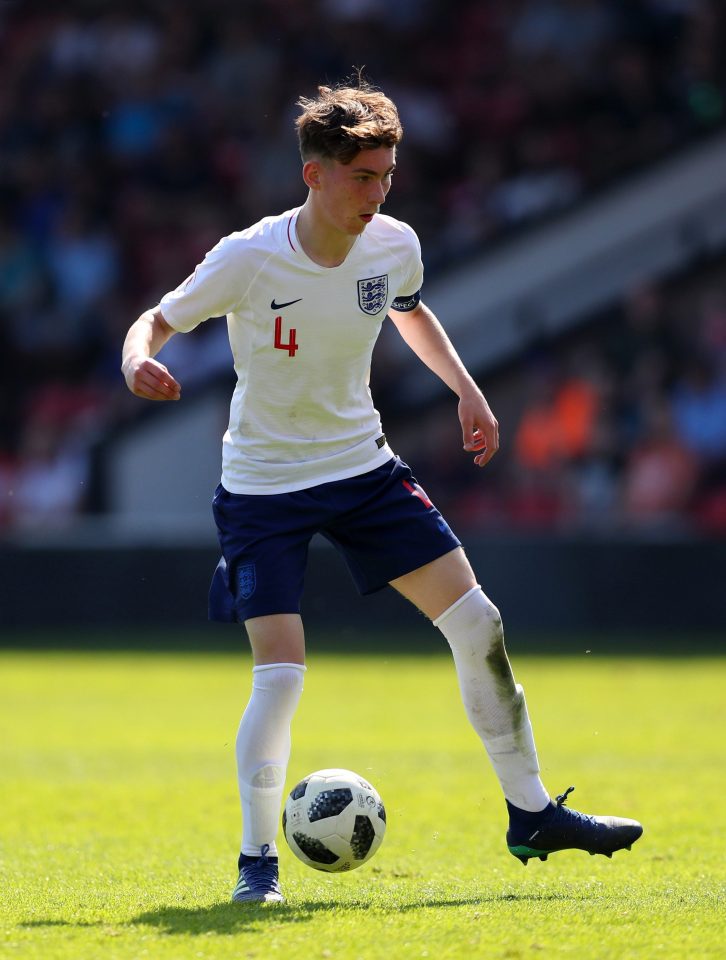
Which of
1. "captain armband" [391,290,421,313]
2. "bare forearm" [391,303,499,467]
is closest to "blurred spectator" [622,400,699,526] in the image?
"bare forearm" [391,303,499,467]

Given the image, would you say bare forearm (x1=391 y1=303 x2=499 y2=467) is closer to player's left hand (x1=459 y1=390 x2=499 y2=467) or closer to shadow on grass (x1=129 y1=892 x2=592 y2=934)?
player's left hand (x1=459 y1=390 x2=499 y2=467)

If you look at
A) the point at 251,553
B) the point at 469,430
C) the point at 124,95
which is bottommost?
the point at 251,553

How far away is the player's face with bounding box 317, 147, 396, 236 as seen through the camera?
469 centimetres

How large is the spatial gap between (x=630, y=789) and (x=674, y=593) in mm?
6687

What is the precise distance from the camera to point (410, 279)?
5129 mm

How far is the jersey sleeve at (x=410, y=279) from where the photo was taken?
5.09m

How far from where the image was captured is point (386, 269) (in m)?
4.99

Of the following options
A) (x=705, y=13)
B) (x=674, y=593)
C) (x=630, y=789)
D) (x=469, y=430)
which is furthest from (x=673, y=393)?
(x=469, y=430)

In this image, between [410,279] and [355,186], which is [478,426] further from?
[355,186]

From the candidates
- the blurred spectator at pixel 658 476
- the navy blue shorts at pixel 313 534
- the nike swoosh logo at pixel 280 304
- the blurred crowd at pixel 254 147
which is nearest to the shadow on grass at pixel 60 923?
the navy blue shorts at pixel 313 534

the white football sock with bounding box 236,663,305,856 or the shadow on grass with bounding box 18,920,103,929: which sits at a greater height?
the white football sock with bounding box 236,663,305,856

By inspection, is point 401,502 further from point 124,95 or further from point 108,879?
point 124,95

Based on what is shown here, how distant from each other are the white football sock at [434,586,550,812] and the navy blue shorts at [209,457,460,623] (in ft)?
0.71

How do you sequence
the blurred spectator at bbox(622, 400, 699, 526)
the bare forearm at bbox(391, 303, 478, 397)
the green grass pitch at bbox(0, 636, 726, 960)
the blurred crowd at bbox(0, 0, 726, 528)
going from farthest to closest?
the blurred crowd at bbox(0, 0, 726, 528) → the blurred spectator at bbox(622, 400, 699, 526) → the bare forearm at bbox(391, 303, 478, 397) → the green grass pitch at bbox(0, 636, 726, 960)
